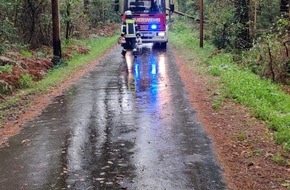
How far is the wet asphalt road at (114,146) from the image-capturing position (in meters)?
5.91

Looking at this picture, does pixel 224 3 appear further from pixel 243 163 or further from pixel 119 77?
pixel 243 163

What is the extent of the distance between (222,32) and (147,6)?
4620 mm

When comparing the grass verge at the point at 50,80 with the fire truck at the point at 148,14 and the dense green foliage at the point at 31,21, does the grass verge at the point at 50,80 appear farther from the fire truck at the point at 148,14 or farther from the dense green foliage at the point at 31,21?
the fire truck at the point at 148,14

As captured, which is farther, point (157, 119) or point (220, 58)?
point (220, 58)

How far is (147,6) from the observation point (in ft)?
76.7

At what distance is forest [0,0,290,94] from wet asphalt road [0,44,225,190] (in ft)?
12.1

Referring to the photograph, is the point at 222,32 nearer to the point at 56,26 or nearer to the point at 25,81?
the point at 56,26

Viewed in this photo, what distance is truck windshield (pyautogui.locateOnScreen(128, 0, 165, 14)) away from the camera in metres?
23.3

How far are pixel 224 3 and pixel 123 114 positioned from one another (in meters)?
15.8

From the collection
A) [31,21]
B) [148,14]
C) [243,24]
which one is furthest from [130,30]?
[31,21]

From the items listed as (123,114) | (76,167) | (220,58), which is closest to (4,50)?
(123,114)

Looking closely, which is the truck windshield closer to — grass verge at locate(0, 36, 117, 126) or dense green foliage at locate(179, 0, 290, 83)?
dense green foliage at locate(179, 0, 290, 83)

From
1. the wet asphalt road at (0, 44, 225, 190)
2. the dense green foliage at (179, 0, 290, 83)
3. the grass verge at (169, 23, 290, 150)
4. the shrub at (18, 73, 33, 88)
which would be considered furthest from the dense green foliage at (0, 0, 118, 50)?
the dense green foliage at (179, 0, 290, 83)

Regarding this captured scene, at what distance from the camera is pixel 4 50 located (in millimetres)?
15875
